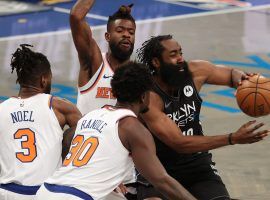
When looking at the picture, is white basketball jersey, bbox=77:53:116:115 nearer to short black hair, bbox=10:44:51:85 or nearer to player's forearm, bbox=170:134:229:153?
player's forearm, bbox=170:134:229:153

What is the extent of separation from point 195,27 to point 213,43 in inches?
44.4

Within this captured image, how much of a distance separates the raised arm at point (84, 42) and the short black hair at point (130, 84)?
1744 mm

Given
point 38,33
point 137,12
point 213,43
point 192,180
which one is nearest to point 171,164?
point 192,180

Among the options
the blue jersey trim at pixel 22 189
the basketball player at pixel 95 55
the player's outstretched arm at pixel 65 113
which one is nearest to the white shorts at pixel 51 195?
the blue jersey trim at pixel 22 189

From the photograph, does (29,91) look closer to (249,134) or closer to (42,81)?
(42,81)

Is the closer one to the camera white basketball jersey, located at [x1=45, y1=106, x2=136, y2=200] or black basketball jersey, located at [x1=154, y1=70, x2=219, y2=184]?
white basketball jersey, located at [x1=45, y1=106, x2=136, y2=200]

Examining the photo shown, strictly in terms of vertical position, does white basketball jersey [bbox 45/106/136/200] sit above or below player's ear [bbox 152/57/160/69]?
below

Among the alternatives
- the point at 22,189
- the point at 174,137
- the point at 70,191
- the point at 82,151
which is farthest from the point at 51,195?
the point at 174,137

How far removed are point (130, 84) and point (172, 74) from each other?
140cm

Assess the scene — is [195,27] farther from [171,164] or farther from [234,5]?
[171,164]

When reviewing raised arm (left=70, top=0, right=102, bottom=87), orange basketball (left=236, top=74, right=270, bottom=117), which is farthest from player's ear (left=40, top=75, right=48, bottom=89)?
orange basketball (left=236, top=74, right=270, bottom=117)

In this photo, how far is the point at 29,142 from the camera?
6.78 meters

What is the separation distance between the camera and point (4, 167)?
22.6 ft

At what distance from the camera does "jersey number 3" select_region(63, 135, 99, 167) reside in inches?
243
